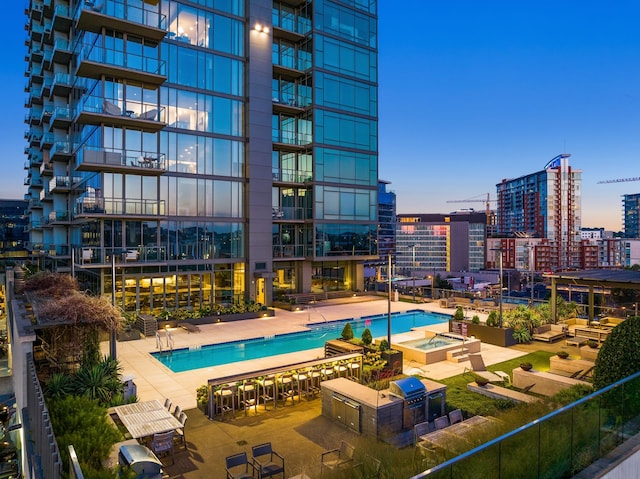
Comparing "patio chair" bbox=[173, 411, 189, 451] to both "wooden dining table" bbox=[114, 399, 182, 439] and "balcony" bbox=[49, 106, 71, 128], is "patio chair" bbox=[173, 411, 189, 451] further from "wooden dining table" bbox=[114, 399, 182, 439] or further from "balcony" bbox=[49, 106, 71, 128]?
"balcony" bbox=[49, 106, 71, 128]

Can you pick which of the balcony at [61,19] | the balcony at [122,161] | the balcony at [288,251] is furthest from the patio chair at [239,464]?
the balcony at [61,19]

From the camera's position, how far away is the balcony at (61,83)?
3200cm

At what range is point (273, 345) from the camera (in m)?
20.9

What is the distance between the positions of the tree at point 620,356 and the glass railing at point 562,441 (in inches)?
58.9

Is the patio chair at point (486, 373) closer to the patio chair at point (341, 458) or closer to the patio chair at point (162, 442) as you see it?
the patio chair at point (341, 458)

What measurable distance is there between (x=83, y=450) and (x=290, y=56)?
3208cm

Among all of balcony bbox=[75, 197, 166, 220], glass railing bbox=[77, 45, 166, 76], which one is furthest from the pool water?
glass railing bbox=[77, 45, 166, 76]

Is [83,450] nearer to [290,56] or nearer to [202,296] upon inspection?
[202,296]

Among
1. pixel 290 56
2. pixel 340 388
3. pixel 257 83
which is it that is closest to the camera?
pixel 340 388

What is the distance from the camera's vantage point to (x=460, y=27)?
316 feet

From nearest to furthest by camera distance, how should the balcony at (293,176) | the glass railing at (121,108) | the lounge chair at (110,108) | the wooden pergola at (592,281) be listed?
the wooden pergola at (592,281) < the lounge chair at (110,108) < the glass railing at (121,108) < the balcony at (293,176)

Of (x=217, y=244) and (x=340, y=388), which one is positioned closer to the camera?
(x=340, y=388)

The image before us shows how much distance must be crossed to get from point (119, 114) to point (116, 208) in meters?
5.06

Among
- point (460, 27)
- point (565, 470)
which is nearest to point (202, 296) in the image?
point (565, 470)
